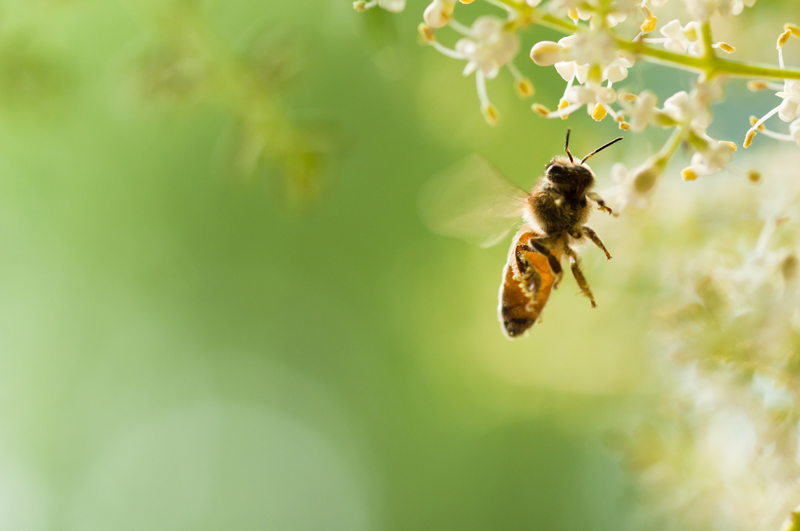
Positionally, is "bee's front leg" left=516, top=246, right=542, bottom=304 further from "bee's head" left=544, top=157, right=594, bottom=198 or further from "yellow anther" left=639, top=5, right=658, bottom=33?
"yellow anther" left=639, top=5, right=658, bottom=33

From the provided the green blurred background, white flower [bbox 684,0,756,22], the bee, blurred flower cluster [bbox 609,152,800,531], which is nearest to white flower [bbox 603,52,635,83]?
white flower [bbox 684,0,756,22]

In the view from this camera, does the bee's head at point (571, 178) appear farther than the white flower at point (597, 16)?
Yes

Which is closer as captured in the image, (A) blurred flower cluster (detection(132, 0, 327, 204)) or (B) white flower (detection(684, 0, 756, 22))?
(B) white flower (detection(684, 0, 756, 22))

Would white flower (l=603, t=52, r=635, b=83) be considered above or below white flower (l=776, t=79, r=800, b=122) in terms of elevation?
above

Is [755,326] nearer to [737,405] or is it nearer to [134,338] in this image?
[737,405]

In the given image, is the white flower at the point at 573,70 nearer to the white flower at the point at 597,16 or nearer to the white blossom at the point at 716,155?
the white flower at the point at 597,16

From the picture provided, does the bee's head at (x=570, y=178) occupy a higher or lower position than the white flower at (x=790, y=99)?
higher

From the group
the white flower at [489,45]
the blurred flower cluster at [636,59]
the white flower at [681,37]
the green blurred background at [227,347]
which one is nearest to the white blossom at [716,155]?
the blurred flower cluster at [636,59]
